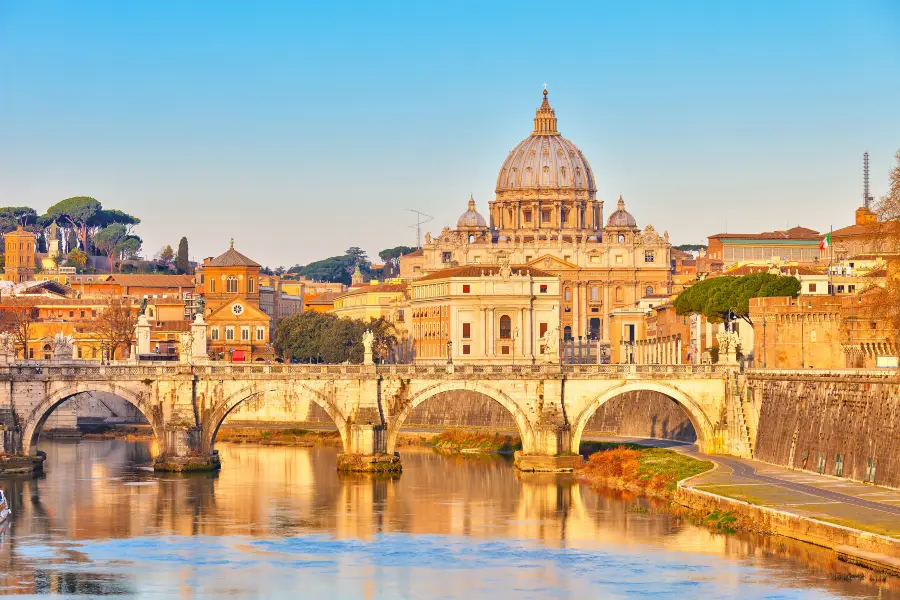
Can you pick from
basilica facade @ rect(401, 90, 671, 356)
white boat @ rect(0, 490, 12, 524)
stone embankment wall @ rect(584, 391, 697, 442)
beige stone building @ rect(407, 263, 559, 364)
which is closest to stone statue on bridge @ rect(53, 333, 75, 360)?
stone embankment wall @ rect(584, 391, 697, 442)

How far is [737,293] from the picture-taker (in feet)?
299

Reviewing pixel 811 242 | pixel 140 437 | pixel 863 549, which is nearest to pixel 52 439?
pixel 140 437

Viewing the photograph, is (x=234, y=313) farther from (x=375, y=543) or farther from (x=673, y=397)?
(x=375, y=543)

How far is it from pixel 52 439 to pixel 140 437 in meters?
4.69

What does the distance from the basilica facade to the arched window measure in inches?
1300

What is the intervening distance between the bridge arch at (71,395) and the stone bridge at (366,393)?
40 millimetres

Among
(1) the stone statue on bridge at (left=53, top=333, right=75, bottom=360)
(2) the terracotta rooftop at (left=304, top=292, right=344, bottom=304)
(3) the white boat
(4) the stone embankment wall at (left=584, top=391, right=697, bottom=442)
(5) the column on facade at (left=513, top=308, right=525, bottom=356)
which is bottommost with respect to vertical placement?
(3) the white boat

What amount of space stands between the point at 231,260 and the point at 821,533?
110886mm

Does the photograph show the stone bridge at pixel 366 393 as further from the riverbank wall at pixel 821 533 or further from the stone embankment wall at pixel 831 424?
the riverbank wall at pixel 821 533

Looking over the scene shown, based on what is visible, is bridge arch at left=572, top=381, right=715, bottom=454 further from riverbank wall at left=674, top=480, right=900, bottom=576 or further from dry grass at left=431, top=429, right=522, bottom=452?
riverbank wall at left=674, top=480, right=900, bottom=576

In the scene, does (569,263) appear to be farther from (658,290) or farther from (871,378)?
(871,378)

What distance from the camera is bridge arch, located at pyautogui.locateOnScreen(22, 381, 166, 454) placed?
75750mm

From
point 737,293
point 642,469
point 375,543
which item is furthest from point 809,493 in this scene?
point 737,293

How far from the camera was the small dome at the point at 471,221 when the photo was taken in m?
190
